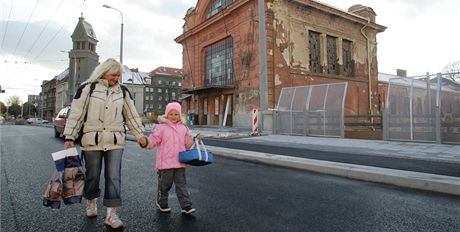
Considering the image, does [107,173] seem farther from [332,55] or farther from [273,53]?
[332,55]

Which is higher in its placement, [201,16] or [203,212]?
[201,16]

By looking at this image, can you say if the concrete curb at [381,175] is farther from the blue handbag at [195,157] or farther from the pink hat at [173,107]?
the pink hat at [173,107]

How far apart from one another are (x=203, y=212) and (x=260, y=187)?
5.68 feet

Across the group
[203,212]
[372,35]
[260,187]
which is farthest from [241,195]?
[372,35]

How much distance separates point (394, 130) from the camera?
43.9 feet

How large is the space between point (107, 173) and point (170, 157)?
2.39ft

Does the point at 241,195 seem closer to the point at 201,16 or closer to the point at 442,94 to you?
the point at 442,94

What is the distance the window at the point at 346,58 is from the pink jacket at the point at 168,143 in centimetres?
2851

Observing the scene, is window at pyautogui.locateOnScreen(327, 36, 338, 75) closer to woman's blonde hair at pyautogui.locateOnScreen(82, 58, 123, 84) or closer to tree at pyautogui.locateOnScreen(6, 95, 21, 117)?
woman's blonde hair at pyautogui.locateOnScreen(82, 58, 123, 84)

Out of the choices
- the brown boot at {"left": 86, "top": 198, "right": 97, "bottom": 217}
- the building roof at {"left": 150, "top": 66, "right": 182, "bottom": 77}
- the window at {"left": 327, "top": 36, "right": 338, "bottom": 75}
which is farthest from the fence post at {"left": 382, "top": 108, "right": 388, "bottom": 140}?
the building roof at {"left": 150, "top": 66, "right": 182, "bottom": 77}

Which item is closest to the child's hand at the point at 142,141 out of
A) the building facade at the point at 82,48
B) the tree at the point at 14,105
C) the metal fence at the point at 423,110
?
the metal fence at the point at 423,110

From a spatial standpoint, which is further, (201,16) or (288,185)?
(201,16)

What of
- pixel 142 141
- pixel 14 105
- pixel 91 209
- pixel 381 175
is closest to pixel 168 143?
pixel 142 141

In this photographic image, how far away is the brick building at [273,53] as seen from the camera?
24.4 m
